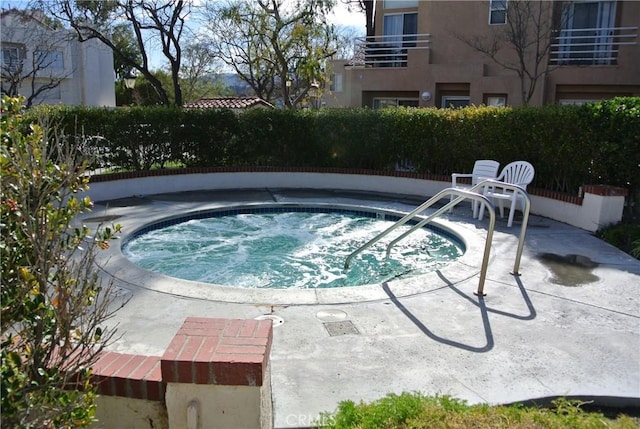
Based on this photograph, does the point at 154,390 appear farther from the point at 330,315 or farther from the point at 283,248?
the point at 283,248

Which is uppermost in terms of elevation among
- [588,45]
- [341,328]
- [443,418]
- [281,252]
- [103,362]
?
[588,45]

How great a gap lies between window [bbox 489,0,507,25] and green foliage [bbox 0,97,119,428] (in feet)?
60.6

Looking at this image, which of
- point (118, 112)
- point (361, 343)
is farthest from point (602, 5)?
point (361, 343)

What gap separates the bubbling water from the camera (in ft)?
24.1

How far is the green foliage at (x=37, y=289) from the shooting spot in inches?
83.0

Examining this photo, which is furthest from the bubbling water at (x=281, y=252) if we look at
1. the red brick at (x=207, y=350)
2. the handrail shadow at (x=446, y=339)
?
the red brick at (x=207, y=350)

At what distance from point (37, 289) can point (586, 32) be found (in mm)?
19503

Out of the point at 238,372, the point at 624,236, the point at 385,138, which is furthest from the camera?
the point at 385,138

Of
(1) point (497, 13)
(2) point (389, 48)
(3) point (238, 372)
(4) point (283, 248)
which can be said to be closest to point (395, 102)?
(2) point (389, 48)

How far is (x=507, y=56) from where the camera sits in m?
17.6

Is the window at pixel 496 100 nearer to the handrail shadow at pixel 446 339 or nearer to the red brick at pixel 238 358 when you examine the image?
the handrail shadow at pixel 446 339

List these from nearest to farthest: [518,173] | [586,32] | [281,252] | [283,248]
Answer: [281,252] < [283,248] < [518,173] < [586,32]

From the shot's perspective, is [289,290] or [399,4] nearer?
[289,290]

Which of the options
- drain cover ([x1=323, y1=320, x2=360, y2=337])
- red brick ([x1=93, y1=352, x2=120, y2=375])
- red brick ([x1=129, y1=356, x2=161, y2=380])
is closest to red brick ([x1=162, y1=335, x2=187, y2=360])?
red brick ([x1=129, y1=356, x2=161, y2=380])
